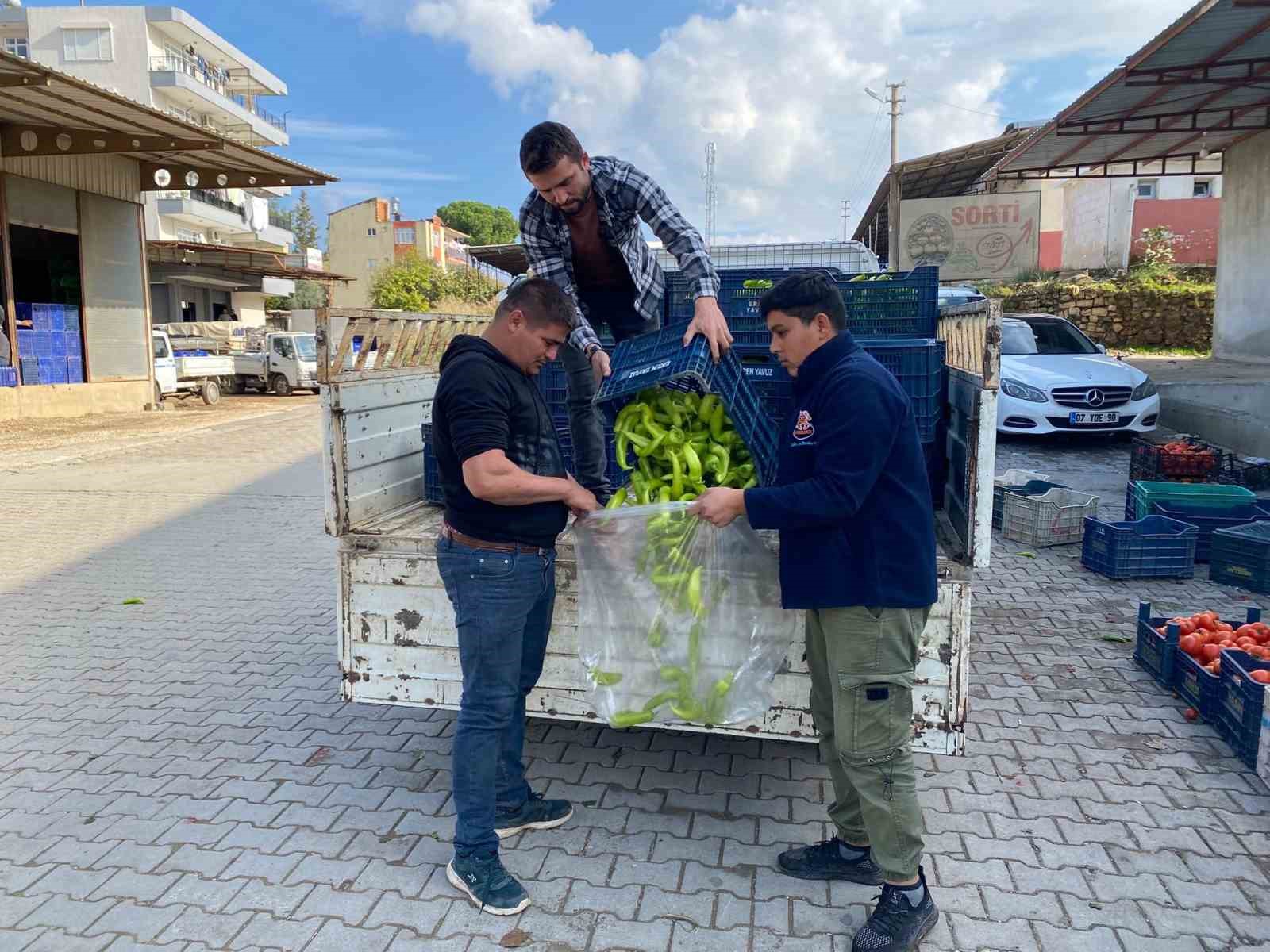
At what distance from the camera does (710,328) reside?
10.8 ft

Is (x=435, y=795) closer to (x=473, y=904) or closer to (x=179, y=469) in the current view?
(x=473, y=904)

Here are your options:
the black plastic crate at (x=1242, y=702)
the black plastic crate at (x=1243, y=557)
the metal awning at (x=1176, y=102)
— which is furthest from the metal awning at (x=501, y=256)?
the metal awning at (x=1176, y=102)

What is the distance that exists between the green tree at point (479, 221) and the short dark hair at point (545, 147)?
3543 inches

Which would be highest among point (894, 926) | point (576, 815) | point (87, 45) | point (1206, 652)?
point (87, 45)

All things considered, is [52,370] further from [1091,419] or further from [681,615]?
[681,615]

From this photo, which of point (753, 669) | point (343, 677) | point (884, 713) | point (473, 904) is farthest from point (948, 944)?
point (343, 677)


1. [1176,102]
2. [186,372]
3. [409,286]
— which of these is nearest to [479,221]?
[409,286]

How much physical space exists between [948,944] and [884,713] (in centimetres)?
79

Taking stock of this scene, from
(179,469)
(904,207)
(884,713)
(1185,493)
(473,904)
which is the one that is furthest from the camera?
(904,207)

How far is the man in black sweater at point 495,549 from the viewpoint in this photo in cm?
305

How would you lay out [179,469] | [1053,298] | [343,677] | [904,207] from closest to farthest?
[343,677] < [179,469] < [1053,298] < [904,207]

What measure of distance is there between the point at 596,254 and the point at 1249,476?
301 inches

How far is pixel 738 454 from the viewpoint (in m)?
3.33

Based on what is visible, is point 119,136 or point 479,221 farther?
point 479,221
